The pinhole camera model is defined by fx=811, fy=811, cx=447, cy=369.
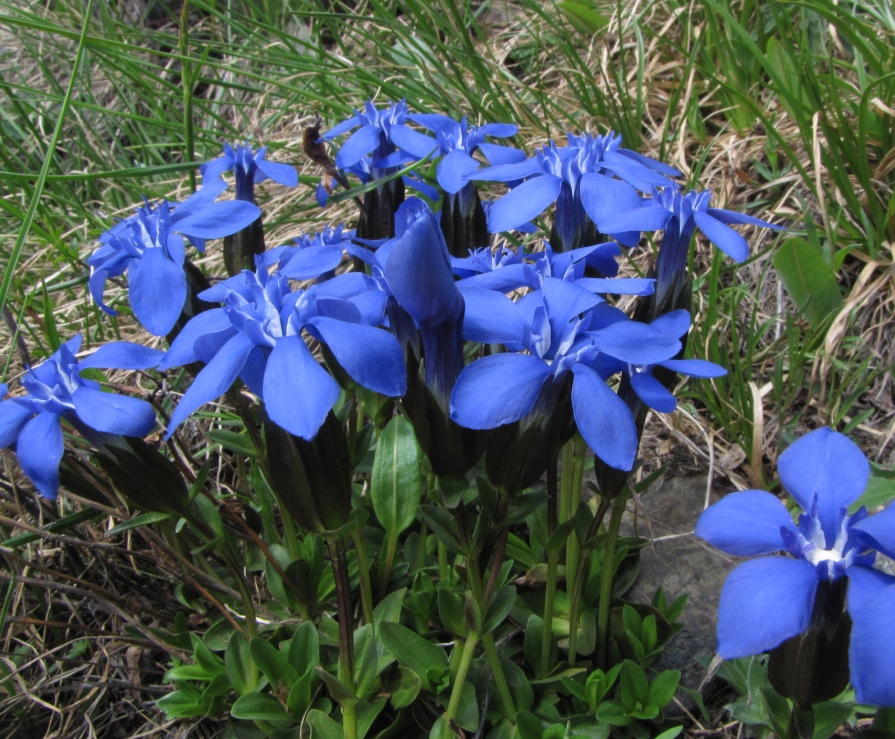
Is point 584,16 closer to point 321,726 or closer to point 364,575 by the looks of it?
point 364,575

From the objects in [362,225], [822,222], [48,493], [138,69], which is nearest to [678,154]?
[822,222]

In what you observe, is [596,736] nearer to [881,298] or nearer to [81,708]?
[81,708]

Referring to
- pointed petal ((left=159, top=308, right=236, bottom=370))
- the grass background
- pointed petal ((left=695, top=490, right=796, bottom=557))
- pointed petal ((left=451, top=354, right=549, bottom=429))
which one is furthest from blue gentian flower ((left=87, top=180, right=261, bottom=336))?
pointed petal ((left=695, top=490, right=796, bottom=557))

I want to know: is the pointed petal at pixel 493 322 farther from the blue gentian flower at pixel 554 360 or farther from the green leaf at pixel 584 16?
the green leaf at pixel 584 16

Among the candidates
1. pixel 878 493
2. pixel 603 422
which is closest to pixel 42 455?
pixel 603 422

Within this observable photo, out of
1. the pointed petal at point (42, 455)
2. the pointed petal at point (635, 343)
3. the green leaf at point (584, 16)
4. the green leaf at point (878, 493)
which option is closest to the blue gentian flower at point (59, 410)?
the pointed petal at point (42, 455)
